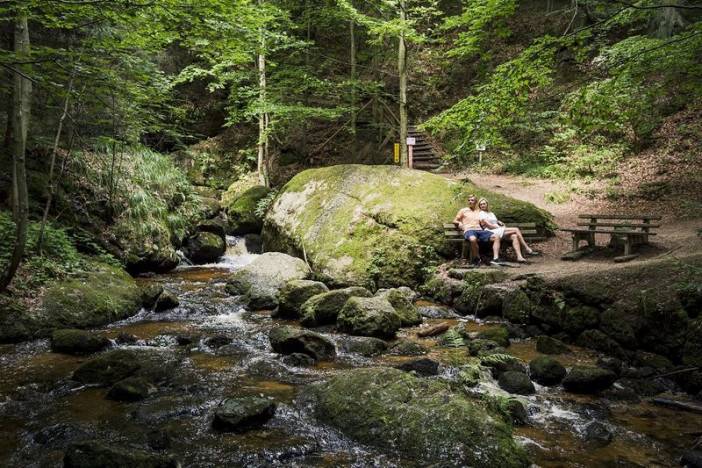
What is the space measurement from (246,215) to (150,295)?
7.49m

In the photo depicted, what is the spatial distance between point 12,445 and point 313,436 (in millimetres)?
2730

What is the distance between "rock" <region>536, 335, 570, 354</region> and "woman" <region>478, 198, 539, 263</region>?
3.37 metres

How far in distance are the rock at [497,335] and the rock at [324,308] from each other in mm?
2524

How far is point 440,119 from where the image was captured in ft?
21.2

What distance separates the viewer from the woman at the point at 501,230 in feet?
32.0

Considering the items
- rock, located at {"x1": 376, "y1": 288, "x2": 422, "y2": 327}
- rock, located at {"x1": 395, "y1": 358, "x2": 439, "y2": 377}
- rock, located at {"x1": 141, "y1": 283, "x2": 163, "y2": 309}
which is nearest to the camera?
rock, located at {"x1": 395, "y1": 358, "x2": 439, "y2": 377}

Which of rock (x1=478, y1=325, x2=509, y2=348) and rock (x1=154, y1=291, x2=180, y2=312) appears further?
rock (x1=154, y1=291, x2=180, y2=312)

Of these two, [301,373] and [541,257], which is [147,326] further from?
[541,257]

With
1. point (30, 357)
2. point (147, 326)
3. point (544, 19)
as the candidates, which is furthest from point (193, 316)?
point (544, 19)

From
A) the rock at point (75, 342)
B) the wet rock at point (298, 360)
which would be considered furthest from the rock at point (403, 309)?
the rock at point (75, 342)

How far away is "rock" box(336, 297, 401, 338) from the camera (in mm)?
7355

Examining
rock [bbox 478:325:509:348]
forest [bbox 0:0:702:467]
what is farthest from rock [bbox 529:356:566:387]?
rock [bbox 478:325:509:348]

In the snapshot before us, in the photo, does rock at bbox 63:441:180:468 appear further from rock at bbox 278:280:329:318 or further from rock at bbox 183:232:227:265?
rock at bbox 183:232:227:265

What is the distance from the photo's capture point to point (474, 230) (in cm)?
975
